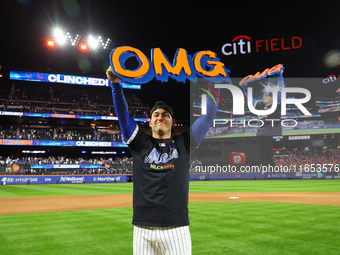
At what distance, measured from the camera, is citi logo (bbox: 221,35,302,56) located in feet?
155

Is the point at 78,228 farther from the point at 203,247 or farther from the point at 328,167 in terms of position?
the point at 328,167

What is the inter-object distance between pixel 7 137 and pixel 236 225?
154 feet

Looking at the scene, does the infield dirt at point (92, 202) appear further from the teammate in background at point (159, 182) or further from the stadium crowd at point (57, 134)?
the stadium crowd at point (57, 134)

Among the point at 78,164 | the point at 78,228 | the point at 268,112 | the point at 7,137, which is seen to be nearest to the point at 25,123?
the point at 7,137

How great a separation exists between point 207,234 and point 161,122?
5.78 metres

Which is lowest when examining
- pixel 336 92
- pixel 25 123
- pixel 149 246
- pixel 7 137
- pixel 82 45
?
pixel 149 246

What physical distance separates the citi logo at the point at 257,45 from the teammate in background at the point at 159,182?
159 ft

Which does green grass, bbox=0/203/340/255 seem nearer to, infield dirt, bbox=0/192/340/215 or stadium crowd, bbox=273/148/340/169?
infield dirt, bbox=0/192/340/215

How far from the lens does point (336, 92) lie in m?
55.8

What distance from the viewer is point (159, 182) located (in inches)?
115

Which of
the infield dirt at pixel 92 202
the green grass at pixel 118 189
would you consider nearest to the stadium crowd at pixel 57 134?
the green grass at pixel 118 189

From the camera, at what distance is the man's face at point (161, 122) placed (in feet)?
10.2

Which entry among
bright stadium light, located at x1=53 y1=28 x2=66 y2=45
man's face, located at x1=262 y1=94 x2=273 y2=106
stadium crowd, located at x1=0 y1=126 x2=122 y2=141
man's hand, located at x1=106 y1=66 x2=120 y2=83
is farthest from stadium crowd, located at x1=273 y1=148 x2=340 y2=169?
man's hand, located at x1=106 y1=66 x2=120 y2=83

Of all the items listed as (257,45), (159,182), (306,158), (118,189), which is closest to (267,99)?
(257,45)
